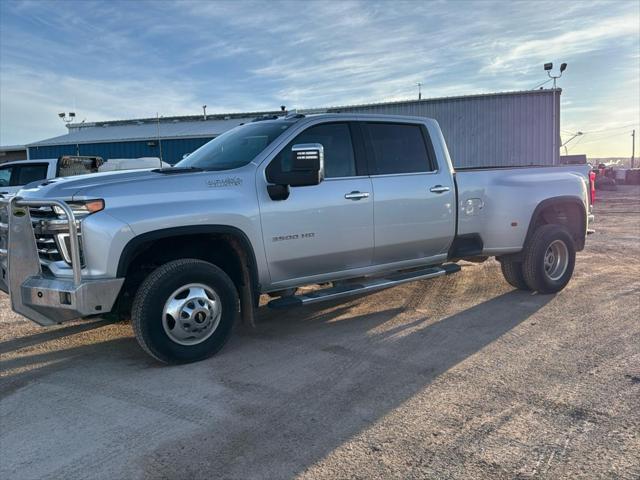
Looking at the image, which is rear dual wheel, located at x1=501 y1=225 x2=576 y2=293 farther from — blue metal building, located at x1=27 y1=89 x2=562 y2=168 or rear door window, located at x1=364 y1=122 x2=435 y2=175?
blue metal building, located at x1=27 y1=89 x2=562 y2=168

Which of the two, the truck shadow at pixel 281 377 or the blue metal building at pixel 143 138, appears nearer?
the truck shadow at pixel 281 377

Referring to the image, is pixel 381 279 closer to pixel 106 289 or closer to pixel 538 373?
pixel 538 373

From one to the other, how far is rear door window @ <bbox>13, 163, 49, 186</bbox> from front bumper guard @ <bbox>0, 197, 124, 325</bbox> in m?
9.62

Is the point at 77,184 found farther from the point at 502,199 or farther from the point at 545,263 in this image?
the point at 545,263

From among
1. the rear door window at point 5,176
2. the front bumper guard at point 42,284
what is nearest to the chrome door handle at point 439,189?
the front bumper guard at point 42,284

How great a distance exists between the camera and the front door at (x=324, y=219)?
4.89m

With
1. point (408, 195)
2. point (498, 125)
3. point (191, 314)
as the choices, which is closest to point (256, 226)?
point (191, 314)

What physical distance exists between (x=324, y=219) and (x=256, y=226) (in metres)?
0.70

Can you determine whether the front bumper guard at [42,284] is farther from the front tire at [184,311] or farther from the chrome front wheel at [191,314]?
the chrome front wheel at [191,314]

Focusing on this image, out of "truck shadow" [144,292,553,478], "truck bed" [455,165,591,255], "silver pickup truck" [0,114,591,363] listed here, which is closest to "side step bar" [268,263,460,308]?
"silver pickup truck" [0,114,591,363]

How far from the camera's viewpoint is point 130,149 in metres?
30.5

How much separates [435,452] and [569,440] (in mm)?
832

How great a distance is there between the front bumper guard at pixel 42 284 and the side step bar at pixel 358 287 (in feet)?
4.79

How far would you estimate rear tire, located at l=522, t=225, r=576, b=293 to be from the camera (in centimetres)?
680
